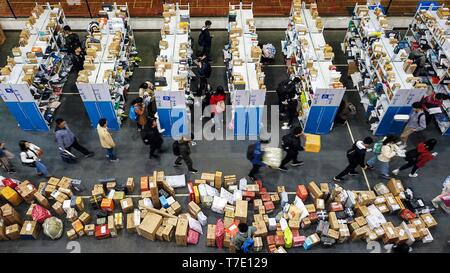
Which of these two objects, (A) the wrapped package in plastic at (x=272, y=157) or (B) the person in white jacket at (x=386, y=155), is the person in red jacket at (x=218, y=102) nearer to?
(A) the wrapped package in plastic at (x=272, y=157)

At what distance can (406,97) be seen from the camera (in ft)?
33.6

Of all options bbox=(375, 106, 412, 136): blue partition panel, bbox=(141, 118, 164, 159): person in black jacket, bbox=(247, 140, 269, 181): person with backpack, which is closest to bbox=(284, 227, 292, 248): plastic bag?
bbox=(247, 140, 269, 181): person with backpack

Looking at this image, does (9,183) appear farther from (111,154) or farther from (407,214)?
(407,214)

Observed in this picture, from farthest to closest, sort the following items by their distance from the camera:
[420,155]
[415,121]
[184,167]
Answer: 1. [184,167]
2. [415,121]
3. [420,155]

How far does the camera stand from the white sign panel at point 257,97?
400 inches

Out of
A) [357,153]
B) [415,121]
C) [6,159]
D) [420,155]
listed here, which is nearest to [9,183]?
[6,159]

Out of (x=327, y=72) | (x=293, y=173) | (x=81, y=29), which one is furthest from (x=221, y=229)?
(x=81, y=29)

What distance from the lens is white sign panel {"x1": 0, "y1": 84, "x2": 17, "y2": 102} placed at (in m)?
10.0

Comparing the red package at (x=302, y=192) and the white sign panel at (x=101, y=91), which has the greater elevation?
the white sign panel at (x=101, y=91)

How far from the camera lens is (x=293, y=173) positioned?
34.6 ft

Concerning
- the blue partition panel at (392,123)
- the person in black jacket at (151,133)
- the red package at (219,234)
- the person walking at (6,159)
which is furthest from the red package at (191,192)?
the blue partition panel at (392,123)

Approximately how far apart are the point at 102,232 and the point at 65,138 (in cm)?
269

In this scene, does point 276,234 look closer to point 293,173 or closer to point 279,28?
point 293,173

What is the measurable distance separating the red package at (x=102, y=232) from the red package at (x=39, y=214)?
1292mm
